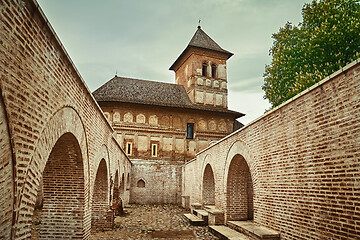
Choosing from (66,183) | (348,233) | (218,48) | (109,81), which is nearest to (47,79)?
(66,183)

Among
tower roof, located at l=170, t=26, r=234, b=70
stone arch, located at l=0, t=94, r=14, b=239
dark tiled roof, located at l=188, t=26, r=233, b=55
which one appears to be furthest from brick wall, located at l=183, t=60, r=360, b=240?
dark tiled roof, located at l=188, t=26, r=233, b=55

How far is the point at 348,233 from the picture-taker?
4379mm

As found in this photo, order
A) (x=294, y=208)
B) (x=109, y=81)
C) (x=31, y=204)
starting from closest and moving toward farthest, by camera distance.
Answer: (x=31, y=204) → (x=294, y=208) → (x=109, y=81)

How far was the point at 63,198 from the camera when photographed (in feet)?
20.4

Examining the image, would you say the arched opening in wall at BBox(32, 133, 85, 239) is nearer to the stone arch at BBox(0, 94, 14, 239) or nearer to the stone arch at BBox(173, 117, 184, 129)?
the stone arch at BBox(0, 94, 14, 239)

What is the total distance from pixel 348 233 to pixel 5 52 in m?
5.28

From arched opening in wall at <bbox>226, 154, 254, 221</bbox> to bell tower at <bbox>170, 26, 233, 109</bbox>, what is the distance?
15014 mm

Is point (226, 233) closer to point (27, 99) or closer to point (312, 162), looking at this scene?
point (312, 162)

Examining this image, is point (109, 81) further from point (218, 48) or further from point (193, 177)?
point (193, 177)

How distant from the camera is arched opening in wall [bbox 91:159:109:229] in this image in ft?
30.8

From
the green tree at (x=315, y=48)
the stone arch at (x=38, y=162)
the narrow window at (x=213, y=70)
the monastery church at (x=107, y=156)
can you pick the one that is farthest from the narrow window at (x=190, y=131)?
the stone arch at (x=38, y=162)

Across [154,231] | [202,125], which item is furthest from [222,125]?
[154,231]

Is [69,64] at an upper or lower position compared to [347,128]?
upper

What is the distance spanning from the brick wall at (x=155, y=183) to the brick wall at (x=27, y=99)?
1689 centimetres
